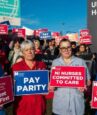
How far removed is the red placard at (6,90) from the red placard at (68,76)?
68cm

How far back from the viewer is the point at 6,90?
558cm

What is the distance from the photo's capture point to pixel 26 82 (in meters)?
5.81

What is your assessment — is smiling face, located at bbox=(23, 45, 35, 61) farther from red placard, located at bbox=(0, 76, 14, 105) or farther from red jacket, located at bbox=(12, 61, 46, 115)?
red placard, located at bbox=(0, 76, 14, 105)

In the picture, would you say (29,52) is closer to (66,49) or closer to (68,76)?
(66,49)

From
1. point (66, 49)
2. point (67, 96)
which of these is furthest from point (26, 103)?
point (66, 49)

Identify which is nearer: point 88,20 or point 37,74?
point 37,74

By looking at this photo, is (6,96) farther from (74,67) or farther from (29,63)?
(74,67)

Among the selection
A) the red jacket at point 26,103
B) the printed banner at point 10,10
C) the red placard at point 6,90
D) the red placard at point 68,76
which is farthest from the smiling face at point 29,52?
the printed banner at point 10,10

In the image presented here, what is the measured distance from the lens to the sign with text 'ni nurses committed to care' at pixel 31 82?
18.8ft

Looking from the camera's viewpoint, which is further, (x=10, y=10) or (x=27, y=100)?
(x=10, y=10)

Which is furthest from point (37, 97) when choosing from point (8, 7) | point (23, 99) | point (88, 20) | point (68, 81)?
point (8, 7)

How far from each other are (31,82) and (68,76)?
616mm

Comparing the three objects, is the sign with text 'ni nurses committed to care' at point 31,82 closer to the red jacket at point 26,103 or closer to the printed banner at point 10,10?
the red jacket at point 26,103

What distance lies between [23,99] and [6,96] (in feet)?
0.91
